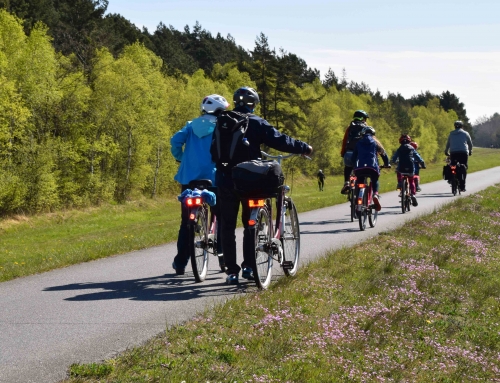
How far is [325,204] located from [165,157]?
1245 inches

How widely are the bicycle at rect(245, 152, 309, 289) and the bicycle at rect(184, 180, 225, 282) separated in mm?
800

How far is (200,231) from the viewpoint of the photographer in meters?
8.93

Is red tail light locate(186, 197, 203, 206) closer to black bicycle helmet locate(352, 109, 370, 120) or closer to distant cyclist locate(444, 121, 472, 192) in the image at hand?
black bicycle helmet locate(352, 109, 370, 120)

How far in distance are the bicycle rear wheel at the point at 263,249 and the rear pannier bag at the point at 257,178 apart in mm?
255

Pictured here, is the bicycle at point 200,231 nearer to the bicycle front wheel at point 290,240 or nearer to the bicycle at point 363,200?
the bicycle front wheel at point 290,240

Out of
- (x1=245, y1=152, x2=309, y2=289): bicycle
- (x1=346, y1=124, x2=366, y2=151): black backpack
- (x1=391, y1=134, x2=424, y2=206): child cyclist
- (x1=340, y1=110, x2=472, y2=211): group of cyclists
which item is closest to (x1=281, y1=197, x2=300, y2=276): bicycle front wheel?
(x1=245, y1=152, x2=309, y2=289): bicycle

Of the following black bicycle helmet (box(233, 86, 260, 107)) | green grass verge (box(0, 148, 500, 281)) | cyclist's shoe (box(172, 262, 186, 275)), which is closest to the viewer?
black bicycle helmet (box(233, 86, 260, 107))

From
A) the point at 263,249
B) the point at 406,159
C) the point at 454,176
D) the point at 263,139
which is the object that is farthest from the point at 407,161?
the point at 263,249

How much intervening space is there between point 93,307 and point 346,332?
8.12 ft

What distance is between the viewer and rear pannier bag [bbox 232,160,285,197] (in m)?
7.86

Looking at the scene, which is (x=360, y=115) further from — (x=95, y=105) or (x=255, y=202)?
(x=95, y=105)

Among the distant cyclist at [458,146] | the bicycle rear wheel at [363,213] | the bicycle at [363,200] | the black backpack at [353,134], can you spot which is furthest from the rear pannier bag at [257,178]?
the distant cyclist at [458,146]

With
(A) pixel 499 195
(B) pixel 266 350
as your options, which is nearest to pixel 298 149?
(B) pixel 266 350

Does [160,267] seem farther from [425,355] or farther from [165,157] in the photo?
[165,157]
